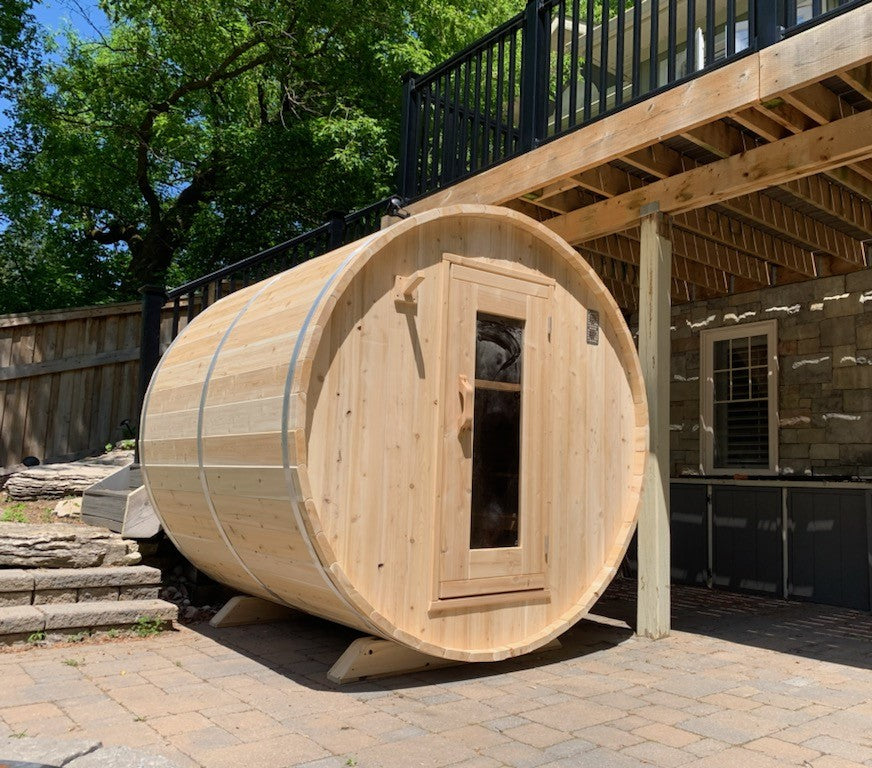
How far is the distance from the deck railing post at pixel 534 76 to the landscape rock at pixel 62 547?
398cm

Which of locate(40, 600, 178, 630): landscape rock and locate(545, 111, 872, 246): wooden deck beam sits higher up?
locate(545, 111, 872, 246): wooden deck beam

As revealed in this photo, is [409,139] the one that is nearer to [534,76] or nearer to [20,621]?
[534,76]

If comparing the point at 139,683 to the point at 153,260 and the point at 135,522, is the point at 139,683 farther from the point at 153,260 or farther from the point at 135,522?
the point at 153,260

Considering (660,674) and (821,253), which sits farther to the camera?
(821,253)

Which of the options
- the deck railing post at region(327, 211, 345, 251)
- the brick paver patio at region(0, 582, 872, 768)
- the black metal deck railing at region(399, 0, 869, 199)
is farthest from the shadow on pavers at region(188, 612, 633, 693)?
the black metal deck railing at region(399, 0, 869, 199)

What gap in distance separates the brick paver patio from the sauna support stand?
0.07 meters

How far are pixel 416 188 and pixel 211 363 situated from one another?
3120mm

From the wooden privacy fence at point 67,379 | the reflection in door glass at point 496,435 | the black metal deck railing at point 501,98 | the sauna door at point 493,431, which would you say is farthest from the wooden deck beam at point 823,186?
the wooden privacy fence at point 67,379

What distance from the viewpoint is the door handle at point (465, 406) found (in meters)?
4.12

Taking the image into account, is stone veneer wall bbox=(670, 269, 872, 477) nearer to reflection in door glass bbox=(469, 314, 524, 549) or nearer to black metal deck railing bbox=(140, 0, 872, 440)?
black metal deck railing bbox=(140, 0, 872, 440)

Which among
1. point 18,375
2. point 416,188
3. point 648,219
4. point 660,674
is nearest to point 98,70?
point 18,375

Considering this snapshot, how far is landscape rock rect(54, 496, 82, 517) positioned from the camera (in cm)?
615

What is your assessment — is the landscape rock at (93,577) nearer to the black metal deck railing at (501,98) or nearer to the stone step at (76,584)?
the stone step at (76,584)

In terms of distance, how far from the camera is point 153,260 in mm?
15562
